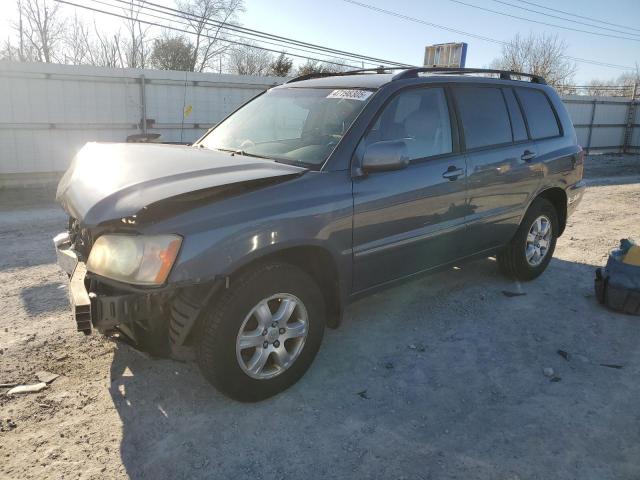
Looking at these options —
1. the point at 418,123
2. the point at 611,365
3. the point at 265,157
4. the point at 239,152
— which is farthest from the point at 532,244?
the point at 239,152

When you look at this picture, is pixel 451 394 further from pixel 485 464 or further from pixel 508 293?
pixel 508 293

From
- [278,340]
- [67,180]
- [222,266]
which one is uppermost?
[67,180]

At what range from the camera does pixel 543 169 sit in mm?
4625

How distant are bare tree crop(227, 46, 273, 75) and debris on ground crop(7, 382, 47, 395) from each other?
3445 cm

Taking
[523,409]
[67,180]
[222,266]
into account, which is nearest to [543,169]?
[523,409]

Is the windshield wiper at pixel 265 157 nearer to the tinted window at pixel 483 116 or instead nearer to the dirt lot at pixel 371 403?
the dirt lot at pixel 371 403

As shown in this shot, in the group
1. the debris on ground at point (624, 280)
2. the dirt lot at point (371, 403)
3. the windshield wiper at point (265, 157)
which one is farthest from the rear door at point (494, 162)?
the windshield wiper at point (265, 157)

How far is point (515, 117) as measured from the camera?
4.46 m

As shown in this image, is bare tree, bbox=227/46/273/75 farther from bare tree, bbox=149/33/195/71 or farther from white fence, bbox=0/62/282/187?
white fence, bbox=0/62/282/187

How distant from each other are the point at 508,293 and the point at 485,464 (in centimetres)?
250

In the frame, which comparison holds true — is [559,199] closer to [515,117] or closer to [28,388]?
[515,117]

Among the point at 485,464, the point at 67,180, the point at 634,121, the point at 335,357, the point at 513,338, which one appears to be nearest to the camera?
the point at 485,464

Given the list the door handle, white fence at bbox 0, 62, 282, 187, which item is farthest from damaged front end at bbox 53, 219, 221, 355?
white fence at bbox 0, 62, 282, 187

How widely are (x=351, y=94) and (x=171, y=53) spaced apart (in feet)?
101
